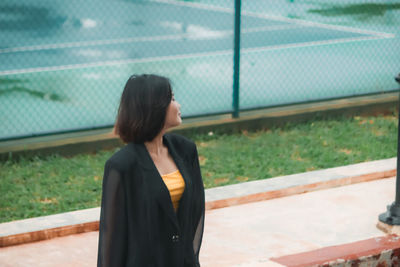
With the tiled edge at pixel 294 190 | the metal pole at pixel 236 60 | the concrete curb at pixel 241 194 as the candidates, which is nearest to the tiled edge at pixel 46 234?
the concrete curb at pixel 241 194

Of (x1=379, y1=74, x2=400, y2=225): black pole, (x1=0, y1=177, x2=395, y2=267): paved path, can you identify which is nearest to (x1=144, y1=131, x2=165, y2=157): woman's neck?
(x1=0, y1=177, x2=395, y2=267): paved path

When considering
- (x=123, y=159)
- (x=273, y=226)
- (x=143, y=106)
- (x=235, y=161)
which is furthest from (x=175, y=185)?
(x=235, y=161)

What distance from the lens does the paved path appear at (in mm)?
6488

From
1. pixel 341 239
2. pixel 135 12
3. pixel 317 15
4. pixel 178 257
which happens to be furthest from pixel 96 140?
pixel 317 15

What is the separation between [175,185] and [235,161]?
4.88 meters

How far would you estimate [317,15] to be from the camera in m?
20.8

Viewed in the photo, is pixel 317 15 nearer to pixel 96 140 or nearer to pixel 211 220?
pixel 96 140

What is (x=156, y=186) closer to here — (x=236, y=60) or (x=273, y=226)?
(x=273, y=226)

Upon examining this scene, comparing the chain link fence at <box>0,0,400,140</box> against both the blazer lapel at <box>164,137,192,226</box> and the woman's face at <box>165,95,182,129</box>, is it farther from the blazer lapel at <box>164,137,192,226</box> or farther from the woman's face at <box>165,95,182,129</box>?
the woman's face at <box>165,95,182,129</box>

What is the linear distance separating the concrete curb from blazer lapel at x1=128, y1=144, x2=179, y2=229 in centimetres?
284

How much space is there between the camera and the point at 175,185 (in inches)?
170

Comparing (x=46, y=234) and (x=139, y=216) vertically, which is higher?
(x=139, y=216)

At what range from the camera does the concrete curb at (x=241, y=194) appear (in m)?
6.82

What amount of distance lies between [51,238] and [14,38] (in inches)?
421
